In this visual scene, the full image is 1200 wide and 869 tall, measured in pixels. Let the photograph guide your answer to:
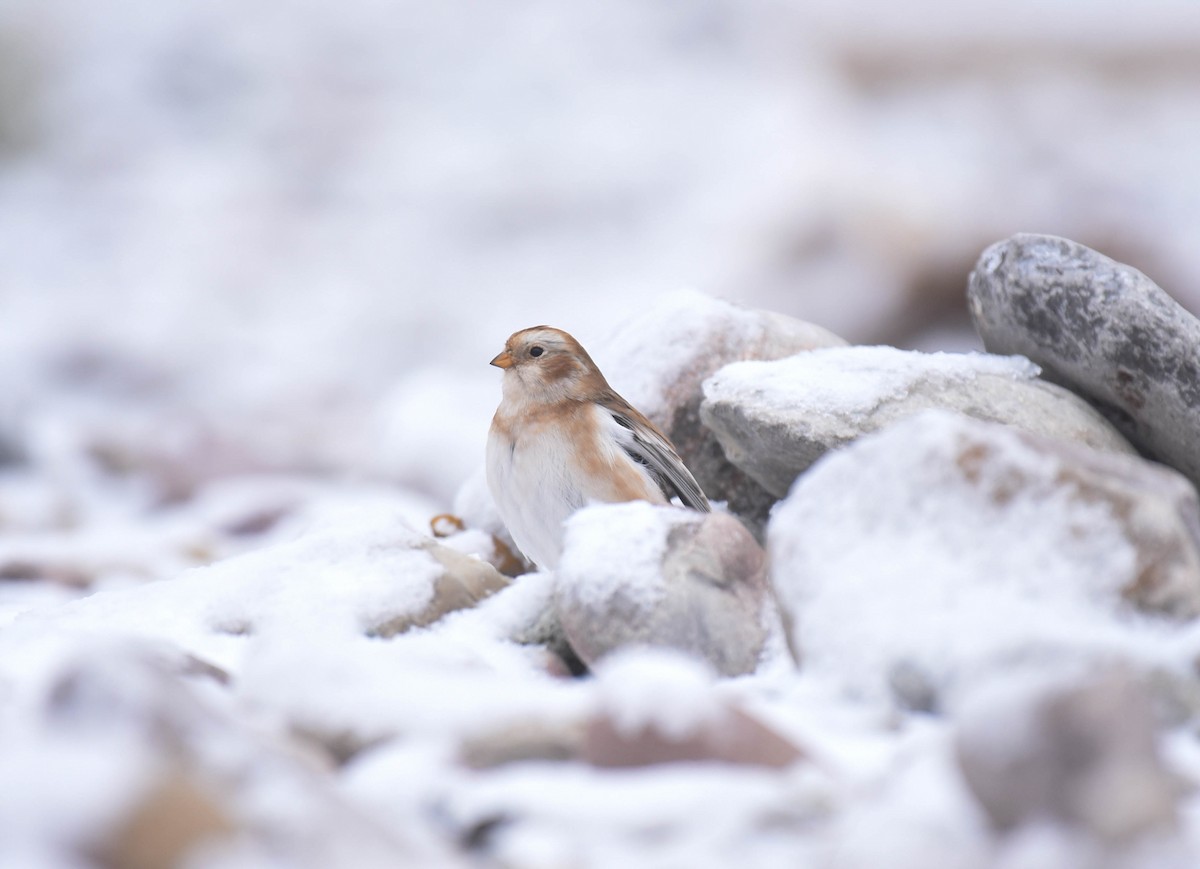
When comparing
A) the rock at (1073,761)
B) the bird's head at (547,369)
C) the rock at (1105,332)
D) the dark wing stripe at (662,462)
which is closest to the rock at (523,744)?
the rock at (1073,761)

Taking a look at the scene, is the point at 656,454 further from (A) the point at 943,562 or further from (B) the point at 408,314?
(B) the point at 408,314

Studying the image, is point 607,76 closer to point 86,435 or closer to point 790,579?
point 86,435

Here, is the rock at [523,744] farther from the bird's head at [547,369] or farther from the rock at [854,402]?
the bird's head at [547,369]

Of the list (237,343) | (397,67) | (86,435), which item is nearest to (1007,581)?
(86,435)

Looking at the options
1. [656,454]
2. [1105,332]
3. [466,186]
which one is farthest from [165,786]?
[466,186]

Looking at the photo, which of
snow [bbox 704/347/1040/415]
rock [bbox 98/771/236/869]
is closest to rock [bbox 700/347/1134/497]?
snow [bbox 704/347/1040/415]

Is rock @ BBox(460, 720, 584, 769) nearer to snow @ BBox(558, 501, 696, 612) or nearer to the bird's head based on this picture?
snow @ BBox(558, 501, 696, 612)
